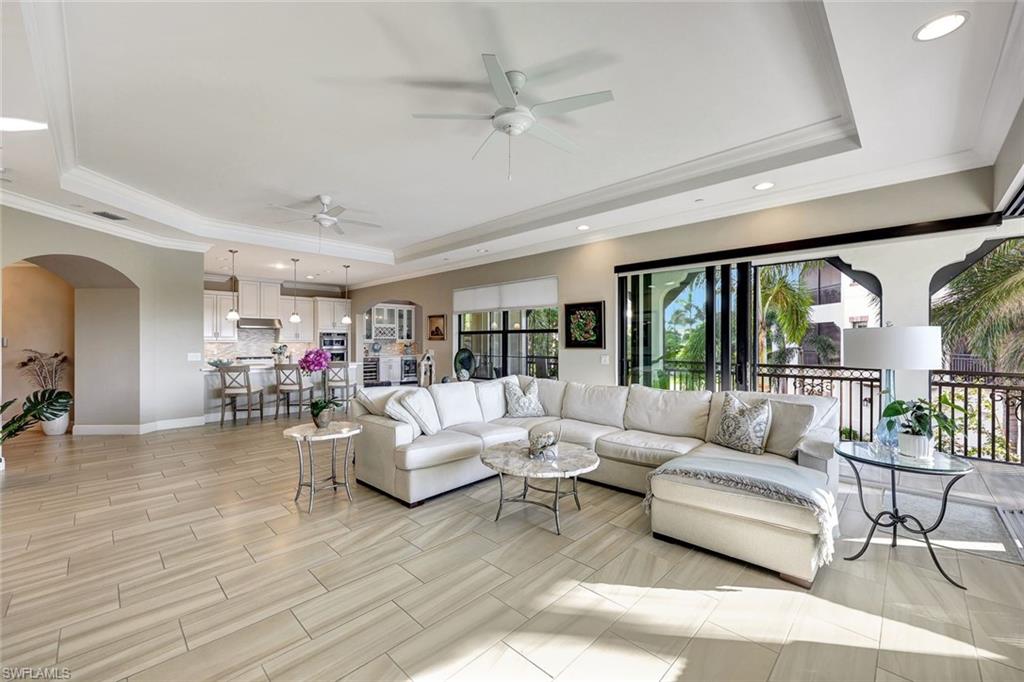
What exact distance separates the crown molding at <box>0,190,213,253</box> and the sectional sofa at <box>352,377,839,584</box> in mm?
4121

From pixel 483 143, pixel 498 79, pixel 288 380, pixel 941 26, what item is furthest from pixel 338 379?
pixel 941 26

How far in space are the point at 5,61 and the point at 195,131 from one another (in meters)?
1.13

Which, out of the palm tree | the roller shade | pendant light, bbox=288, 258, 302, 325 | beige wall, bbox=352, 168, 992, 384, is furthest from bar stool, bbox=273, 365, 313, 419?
the palm tree

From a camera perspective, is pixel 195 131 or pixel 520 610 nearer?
pixel 520 610

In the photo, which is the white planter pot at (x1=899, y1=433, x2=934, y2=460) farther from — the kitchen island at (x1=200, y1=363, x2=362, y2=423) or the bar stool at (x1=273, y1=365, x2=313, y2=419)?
the kitchen island at (x1=200, y1=363, x2=362, y2=423)

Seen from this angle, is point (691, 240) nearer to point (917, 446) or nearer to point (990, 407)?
point (917, 446)

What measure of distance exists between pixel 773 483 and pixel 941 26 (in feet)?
7.74

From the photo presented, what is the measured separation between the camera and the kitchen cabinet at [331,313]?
1017 cm

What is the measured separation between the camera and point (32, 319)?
20.3ft

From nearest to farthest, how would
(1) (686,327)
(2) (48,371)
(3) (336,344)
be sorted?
(1) (686,327) → (2) (48,371) → (3) (336,344)

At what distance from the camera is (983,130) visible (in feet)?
9.18

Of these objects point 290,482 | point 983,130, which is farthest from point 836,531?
point 290,482

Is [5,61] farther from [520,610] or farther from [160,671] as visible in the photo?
[520,610]

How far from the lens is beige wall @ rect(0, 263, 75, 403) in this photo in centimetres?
607
